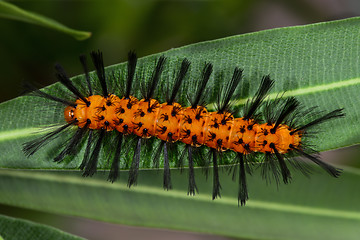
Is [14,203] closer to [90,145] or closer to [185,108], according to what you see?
[90,145]

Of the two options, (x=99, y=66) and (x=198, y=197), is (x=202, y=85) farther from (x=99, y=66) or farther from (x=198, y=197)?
(x=198, y=197)

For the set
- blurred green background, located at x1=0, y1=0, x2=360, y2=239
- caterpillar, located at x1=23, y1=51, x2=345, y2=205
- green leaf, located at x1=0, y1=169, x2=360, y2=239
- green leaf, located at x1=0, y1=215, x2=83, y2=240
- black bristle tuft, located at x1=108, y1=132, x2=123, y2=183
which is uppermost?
blurred green background, located at x1=0, y1=0, x2=360, y2=239

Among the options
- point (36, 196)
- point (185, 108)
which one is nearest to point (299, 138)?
point (185, 108)

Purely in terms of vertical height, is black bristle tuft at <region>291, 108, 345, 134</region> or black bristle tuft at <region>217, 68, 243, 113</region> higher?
black bristle tuft at <region>217, 68, 243, 113</region>

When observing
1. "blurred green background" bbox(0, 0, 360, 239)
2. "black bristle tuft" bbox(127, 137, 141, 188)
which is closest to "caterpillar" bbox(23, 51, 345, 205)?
"black bristle tuft" bbox(127, 137, 141, 188)

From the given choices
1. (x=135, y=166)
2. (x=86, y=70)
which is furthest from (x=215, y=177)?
(x=86, y=70)

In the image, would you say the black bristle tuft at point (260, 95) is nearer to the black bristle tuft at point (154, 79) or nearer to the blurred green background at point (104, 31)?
the black bristle tuft at point (154, 79)

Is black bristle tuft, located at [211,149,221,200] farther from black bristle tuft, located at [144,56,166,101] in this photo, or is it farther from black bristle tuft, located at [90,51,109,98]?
black bristle tuft, located at [90,51,109,98]

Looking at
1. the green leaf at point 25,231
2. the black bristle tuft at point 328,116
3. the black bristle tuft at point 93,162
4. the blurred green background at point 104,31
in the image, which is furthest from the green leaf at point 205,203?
the blurred green background at point 104,31
